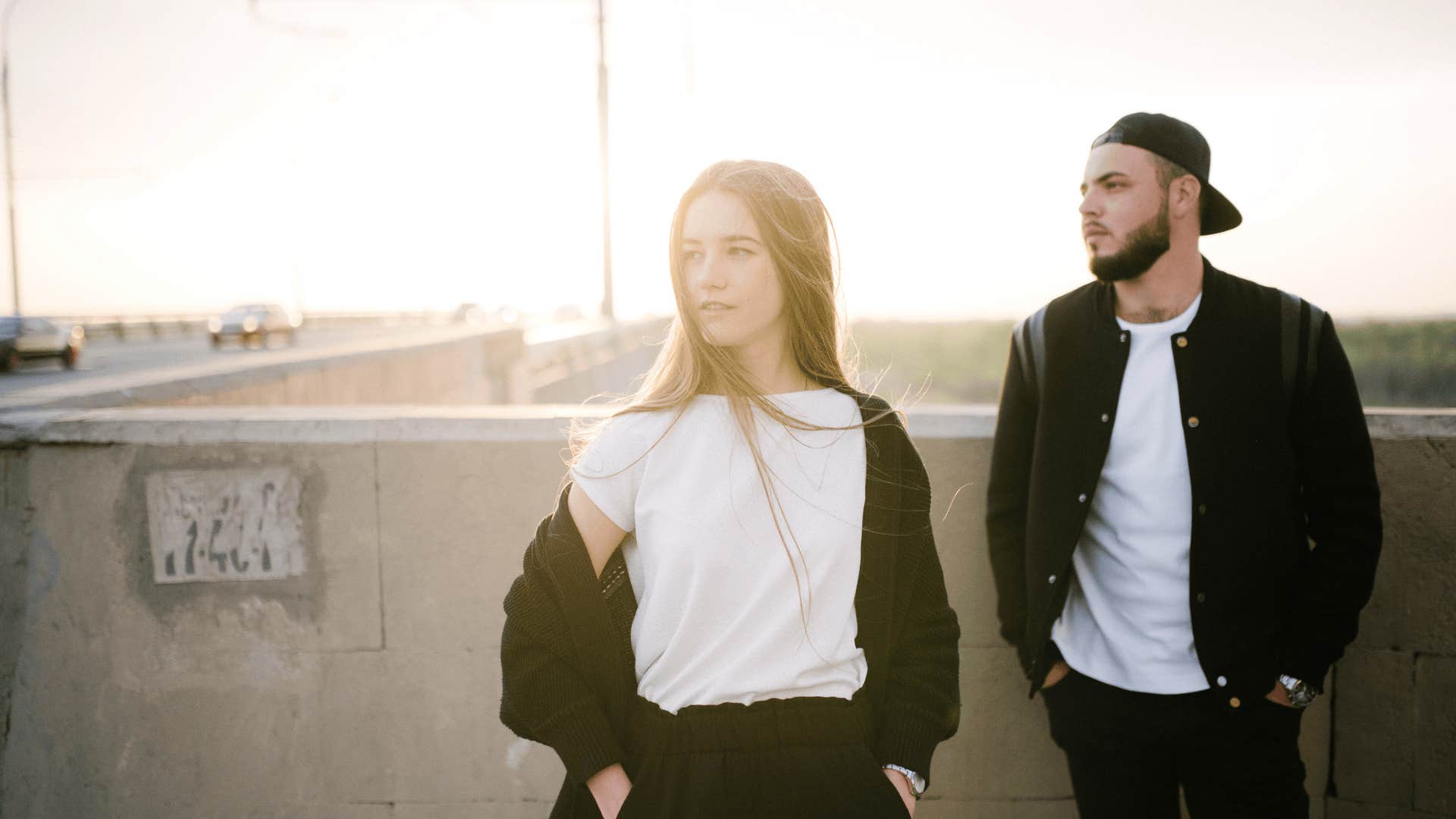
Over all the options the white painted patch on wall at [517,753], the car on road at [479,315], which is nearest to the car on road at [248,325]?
the car on road at [479,315]

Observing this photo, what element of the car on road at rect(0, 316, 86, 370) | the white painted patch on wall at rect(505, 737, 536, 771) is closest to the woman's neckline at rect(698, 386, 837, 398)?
the white painted patch on wall at rect(505, 737, 536, 771)

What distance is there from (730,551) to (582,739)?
435 millimetres

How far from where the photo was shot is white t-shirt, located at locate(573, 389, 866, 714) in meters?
1.74

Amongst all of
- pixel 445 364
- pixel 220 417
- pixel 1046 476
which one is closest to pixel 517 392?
pixel 445 364

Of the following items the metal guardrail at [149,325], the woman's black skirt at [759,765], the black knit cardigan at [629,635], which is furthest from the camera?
the metal guardrail at [149,325]

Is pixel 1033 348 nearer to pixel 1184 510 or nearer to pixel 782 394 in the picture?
pixel 1184 510

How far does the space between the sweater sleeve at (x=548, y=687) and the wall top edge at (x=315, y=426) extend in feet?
3.87

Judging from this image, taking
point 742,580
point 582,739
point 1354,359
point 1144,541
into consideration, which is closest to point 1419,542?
point 1144,541

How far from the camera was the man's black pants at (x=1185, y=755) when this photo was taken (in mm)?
2299

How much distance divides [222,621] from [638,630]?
1896 mm

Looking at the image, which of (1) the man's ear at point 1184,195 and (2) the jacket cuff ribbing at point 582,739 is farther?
(1) the man's ear at point 1184,195

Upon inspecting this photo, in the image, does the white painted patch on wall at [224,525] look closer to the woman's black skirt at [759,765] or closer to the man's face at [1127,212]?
the woman's black skirt at [759,765]

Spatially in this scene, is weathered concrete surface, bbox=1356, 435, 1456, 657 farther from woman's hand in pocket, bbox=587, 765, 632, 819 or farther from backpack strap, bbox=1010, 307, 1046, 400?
woman's hand in pocket, bbox=587, 765, 632, 819

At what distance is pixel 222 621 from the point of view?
9.94 feet
